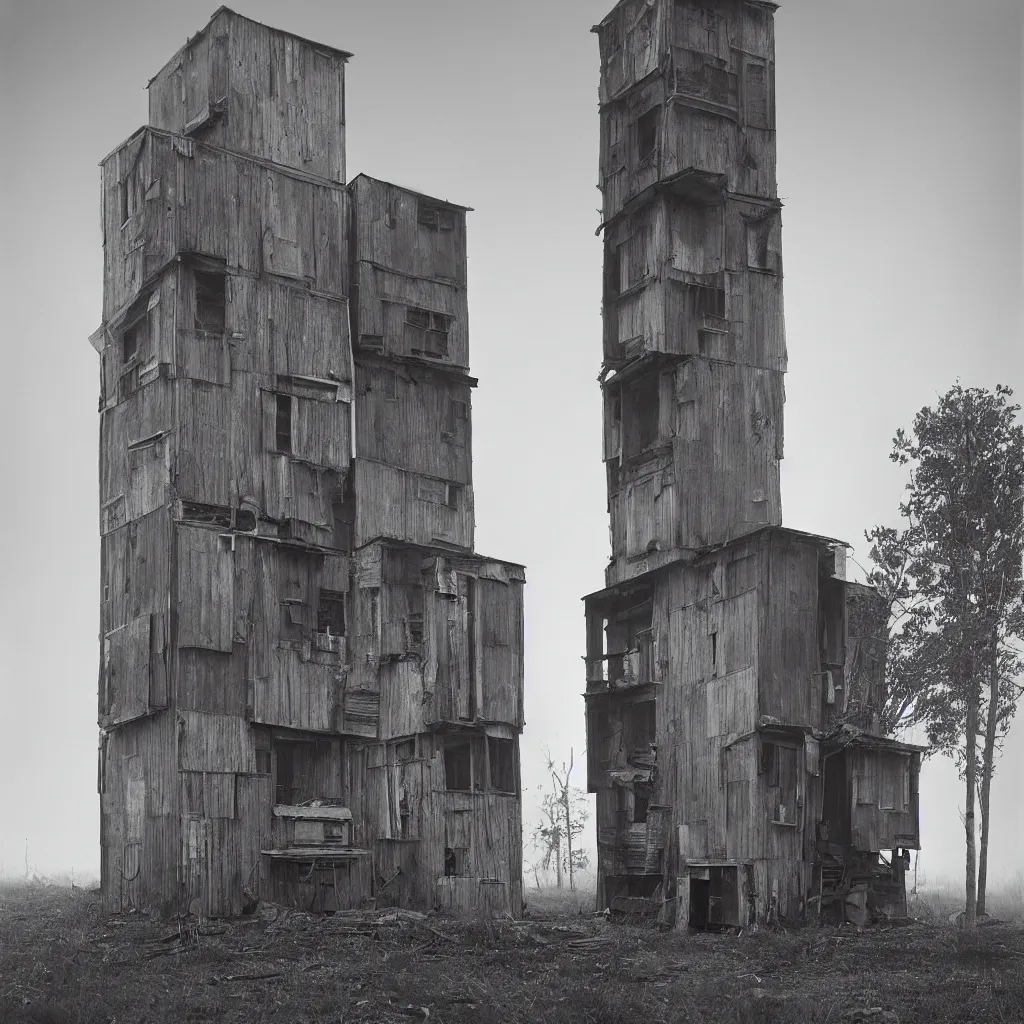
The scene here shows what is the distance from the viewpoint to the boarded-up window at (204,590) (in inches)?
2061

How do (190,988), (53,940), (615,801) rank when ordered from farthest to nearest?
(615,801) → (53,940) → (190,988)

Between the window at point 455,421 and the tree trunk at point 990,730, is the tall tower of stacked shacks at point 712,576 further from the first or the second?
the window at point 455,421

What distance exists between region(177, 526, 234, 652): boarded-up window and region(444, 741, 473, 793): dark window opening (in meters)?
9.44

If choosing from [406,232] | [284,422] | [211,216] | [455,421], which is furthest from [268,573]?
[406,232]

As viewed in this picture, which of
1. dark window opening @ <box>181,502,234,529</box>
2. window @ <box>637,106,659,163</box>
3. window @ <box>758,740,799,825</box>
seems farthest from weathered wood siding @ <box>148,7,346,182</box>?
window @ <box>758,740,799,825</box>

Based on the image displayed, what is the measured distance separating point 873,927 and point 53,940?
2564cm

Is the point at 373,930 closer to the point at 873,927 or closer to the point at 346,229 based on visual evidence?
the point at 873,927

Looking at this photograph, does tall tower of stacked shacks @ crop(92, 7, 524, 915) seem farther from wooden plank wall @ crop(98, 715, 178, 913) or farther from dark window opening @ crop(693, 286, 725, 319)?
dark window opening @ crop(693, 286, 725, 319)

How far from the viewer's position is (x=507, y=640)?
57.9 metres

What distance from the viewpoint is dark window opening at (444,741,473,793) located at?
185ft

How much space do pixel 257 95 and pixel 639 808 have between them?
3132cm

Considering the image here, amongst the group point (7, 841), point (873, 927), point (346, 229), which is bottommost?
point (7, 841)

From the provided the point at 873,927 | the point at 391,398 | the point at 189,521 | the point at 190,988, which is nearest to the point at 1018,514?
the point at 873,927

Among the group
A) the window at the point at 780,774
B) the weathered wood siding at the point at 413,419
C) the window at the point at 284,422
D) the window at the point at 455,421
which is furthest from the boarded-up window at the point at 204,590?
the window at the point at 780,774
